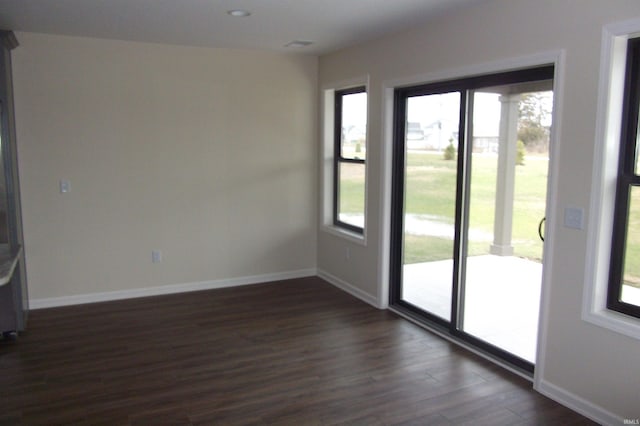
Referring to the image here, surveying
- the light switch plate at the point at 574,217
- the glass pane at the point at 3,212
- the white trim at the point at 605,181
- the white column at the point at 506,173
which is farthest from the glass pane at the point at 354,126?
the glass pane at the point at 3,212

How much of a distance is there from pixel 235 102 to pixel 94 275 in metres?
2.31

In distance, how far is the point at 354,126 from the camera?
545cm

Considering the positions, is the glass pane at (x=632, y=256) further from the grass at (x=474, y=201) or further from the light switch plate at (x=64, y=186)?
the light switch plate at (x=64, y=186)

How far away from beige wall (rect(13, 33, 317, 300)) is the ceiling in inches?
15.1

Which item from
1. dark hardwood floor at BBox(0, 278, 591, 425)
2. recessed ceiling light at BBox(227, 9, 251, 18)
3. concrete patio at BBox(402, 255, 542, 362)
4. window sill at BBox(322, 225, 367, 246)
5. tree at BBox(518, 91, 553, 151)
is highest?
recessed ceiling light at BBox(227, 9, 251, 18)

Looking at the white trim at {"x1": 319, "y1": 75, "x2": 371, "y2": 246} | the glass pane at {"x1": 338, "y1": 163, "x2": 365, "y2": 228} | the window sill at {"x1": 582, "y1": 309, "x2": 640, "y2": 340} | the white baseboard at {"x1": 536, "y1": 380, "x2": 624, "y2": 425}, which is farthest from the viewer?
the white trim at {"x1": 319, "y1": 75, "x2": 371, "y2": 246}

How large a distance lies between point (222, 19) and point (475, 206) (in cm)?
248

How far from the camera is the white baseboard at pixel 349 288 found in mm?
4965

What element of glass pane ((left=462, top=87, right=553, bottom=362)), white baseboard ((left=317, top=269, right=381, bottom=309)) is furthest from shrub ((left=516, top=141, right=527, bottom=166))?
white baseboard ((left=317, top=269, right=381, bottom=309))

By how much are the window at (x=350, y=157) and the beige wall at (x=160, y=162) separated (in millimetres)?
304

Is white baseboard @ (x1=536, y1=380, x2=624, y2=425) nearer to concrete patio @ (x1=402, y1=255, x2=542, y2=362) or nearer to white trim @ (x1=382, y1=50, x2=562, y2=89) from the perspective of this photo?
concrete patio @ (x1=402, y1=255, x2=542, y2=362)

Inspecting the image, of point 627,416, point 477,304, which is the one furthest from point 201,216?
point 627,416

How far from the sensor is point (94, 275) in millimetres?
4988

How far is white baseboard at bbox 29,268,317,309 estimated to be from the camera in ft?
15.9
